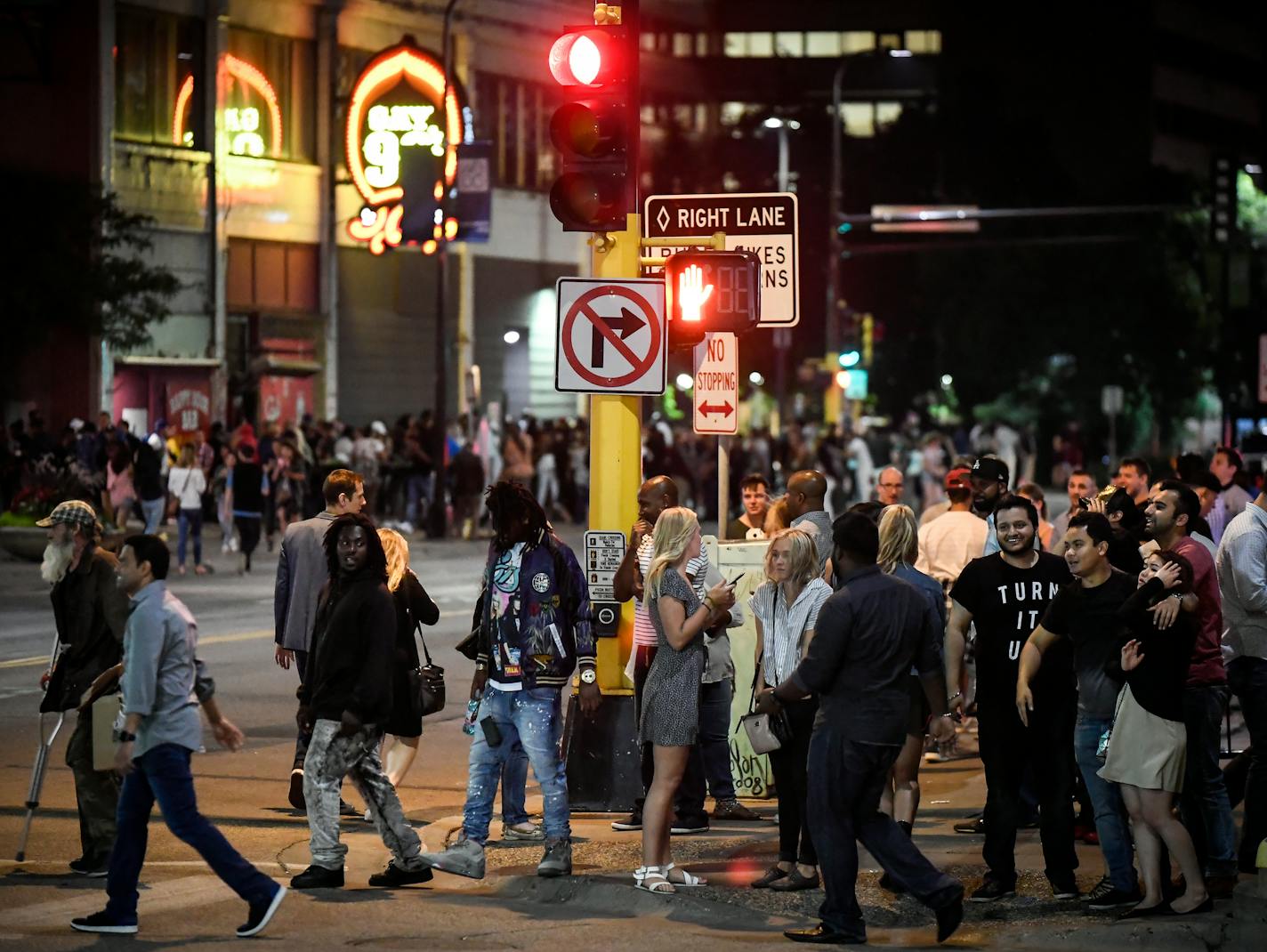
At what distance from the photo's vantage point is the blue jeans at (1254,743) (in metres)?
9.34

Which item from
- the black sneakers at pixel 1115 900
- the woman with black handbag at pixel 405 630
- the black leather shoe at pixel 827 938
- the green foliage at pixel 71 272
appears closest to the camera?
the black leather shoe at pixel 827 938

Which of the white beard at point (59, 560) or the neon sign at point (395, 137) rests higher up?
the neon sign at point (395, 137)

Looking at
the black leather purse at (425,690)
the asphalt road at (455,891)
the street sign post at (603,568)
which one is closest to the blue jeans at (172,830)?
the asphalt road at (455,891)

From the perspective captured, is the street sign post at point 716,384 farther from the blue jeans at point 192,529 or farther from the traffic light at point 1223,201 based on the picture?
the traffic light at point 1223,201

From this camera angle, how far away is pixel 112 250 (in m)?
38.8

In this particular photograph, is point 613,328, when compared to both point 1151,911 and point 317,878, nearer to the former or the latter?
point 317,878

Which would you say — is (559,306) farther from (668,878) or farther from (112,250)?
(112,250)

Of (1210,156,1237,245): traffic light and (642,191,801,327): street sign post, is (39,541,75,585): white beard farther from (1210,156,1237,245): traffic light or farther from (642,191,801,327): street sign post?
(1210,156,1237,245): traffic light

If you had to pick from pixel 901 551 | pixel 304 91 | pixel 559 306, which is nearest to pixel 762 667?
pixel 901 551

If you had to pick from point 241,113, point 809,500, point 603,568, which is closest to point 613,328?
point 603,568

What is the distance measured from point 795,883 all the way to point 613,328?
3.19 m

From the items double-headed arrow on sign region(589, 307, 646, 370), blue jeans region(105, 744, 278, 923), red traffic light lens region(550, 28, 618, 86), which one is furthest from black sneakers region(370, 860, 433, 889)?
red traffic light lens region(550, 28, 618, 86)

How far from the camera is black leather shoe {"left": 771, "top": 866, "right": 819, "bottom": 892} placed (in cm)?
901

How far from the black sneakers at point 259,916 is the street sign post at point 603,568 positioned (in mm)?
2856
